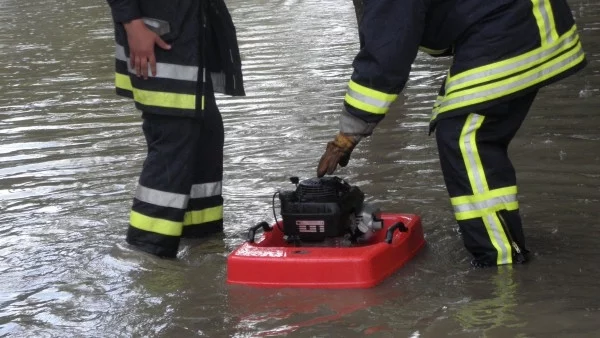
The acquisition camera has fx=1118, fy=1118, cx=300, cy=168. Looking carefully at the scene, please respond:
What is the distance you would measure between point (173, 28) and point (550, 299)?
205cm

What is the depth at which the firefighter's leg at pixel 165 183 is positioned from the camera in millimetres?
5141

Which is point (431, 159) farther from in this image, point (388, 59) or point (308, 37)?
point (308, 37)

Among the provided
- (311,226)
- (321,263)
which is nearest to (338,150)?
(311,226)

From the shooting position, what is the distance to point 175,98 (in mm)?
5062

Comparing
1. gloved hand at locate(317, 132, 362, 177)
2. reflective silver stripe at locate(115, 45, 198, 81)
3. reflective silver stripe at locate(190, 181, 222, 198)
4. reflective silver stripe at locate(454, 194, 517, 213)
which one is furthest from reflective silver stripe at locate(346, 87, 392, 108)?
reflective silver stripe at locate(190, 181, 222, 198)

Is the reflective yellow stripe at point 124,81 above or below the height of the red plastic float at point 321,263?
above

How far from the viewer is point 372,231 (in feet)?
16.1

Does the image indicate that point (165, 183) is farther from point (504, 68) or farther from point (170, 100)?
point (504, 68)

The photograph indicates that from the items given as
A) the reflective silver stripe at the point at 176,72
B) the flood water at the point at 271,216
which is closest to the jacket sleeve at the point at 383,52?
the flood water at the point at 271,216

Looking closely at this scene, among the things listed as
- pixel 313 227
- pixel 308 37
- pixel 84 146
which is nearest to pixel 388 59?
pixel 313 227

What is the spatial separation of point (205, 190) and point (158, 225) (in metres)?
0.40

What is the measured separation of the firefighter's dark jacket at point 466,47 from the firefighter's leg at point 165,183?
3.20 ft

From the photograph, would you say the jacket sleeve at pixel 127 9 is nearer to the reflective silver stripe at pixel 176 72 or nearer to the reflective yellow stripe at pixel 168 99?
the reflective silver stripe at pixel 176 72

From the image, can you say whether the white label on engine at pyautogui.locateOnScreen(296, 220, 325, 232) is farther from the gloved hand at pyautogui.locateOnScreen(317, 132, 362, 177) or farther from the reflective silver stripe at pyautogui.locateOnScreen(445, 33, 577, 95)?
the reflective silver stripe at pyautogui.locateOnScreen(445, 33, 577, 95)
